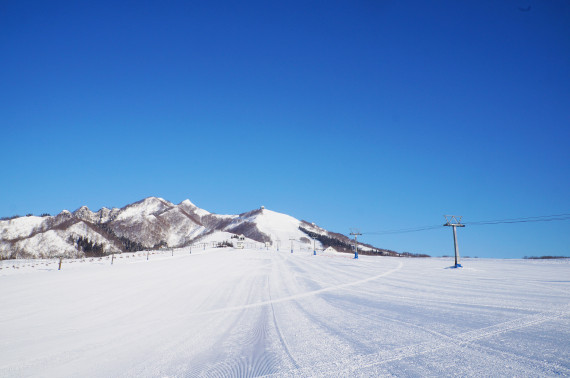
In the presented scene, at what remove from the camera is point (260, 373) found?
13.0ft

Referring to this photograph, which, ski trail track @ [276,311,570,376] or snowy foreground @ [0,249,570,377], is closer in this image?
ski trail track @ [276,311,570,376]

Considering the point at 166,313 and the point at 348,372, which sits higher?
the point at 348,372

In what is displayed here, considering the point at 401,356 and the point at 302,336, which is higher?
the point at 401,356

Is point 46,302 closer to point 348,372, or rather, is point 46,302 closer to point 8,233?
point 348,372

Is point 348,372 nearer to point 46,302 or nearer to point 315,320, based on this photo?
point 315,320

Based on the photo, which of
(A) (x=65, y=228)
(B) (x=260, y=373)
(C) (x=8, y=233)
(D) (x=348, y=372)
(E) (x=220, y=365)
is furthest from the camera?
(C) (x=8, y=233)

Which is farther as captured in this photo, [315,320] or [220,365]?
[315,320]

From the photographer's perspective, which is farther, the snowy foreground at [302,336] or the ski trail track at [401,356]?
the snowy foreground at [302,336]

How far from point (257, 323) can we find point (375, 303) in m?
3.60

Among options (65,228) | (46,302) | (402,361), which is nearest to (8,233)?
(65,228)

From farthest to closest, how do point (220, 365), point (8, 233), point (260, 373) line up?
point (8, 233), point (220, 365), point (260, 373)

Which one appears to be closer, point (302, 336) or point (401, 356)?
point (401, 356)

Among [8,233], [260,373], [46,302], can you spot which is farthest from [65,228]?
[260,373]

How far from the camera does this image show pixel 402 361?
156 inches
